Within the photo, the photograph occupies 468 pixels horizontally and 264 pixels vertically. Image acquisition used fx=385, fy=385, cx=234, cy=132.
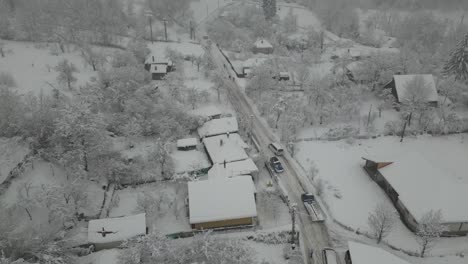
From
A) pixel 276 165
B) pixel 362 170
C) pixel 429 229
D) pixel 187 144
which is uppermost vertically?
pixel 187 144

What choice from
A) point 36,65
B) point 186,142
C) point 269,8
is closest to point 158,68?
point 36,65

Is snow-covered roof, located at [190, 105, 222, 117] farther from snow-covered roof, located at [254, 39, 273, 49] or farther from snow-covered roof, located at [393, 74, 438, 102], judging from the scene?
snow-covered roof, located at [254, 39, 273, 49]

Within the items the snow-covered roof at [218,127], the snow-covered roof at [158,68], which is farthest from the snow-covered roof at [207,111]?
the snow-covered roof at [158,68]

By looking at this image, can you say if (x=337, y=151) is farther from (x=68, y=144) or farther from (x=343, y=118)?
(x=68, y=144)

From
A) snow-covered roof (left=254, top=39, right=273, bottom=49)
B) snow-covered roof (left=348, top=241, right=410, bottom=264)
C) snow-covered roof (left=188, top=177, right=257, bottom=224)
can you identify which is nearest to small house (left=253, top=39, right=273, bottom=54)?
snow-covered roof (left=254, top=39, right=273, bottom=49)

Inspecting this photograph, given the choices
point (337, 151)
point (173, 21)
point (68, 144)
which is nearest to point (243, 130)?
point (337, 151)

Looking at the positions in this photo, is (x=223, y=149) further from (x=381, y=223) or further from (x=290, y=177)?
(x=381, y=223)
